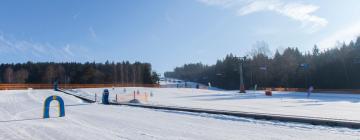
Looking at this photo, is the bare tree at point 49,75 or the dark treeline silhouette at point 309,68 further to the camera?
the bare tree at point 49,75

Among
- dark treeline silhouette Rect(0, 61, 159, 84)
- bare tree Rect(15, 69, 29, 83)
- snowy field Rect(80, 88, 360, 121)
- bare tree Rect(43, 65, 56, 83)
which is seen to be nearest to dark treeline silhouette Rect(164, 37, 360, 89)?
snowy field Rect(80, 88, 360, 121)

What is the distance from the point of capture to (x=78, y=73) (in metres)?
145

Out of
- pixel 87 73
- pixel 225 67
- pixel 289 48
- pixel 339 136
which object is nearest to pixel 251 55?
pixel 289 48

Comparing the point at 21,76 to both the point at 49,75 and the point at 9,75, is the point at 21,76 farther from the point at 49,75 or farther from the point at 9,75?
the point at 49,75

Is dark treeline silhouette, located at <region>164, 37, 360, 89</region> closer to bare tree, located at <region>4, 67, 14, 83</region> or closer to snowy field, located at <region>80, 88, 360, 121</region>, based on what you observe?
snowy field, located at <region>80, 88, 360, 121</region>

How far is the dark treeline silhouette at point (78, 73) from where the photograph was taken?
140m

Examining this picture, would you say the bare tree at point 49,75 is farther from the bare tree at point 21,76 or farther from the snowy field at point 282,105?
the snowy field at point 282,105

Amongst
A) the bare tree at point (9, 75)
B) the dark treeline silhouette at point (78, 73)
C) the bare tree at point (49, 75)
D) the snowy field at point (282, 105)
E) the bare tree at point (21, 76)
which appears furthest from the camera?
the bare tree at point (49, 75)

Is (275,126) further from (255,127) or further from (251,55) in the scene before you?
(251,55)

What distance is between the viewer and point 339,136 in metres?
11.0

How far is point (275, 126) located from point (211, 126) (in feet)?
7.43

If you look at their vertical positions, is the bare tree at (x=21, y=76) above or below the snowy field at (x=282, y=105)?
above

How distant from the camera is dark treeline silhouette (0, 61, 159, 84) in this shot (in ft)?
461

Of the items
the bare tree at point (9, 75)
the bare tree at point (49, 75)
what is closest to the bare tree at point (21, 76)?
the bare tree at point (9, 75)
